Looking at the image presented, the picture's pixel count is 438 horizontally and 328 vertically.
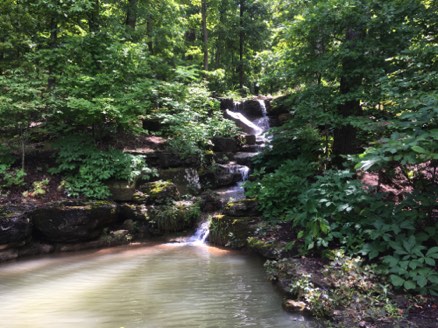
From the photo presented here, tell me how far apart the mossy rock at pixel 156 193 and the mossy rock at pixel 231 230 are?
1.65m

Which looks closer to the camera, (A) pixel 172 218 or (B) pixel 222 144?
(A) pixel 172 218

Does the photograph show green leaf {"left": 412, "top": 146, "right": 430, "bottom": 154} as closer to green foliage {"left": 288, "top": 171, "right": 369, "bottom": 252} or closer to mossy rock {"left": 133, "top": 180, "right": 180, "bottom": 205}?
green foliage {"left": 288, "top": 171, "right": 369, "bottom": 252}

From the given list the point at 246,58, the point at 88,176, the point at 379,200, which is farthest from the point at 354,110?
the point at 246,58

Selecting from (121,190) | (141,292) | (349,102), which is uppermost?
(349,102)

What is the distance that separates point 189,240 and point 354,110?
5.25 meters

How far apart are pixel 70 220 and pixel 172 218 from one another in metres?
2.53

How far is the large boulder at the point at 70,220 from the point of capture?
7832 millimetres

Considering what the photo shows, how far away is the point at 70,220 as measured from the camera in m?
7.97

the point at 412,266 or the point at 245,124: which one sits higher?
the point at 245,124

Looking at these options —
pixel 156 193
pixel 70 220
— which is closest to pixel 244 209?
pixel 156 193

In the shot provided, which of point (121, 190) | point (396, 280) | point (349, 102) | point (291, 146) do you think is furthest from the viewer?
point (291, 146)

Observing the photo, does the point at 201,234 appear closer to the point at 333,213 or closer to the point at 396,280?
the point at 333,213

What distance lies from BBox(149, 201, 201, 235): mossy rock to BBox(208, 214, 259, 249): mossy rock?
0.80 metres

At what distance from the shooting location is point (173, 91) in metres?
11.6
